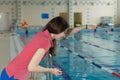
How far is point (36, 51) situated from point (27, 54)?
11cm

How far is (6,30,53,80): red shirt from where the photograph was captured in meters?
2.15

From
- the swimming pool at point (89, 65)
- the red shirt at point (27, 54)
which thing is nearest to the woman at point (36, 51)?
the red shirt at point (27, 54)

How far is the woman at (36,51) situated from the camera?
213cm

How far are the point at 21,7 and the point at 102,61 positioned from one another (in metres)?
10.6

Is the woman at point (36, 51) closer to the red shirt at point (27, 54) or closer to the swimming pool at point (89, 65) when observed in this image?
the red shirt at point (27, 54)

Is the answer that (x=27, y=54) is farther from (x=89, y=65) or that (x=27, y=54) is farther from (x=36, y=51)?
(x=89, y=65)

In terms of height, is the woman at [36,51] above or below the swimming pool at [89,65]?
above

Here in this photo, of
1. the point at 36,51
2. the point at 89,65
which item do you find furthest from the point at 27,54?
the point at 89,65

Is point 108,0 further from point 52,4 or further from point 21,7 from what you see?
point 21,7

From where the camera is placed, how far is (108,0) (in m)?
16.7

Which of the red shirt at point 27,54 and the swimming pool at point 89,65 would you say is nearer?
the red shirt at point 27,54

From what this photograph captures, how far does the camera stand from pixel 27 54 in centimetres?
220

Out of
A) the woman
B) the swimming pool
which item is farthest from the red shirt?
the swimming pool

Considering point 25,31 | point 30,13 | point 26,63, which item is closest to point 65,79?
point 26,63
